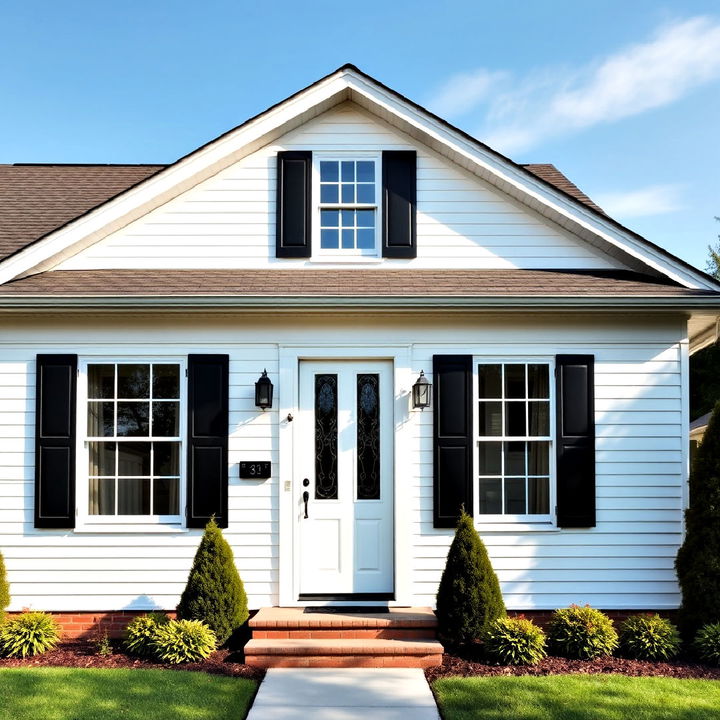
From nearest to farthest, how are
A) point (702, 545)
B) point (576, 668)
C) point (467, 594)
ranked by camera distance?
point (576, 668) < point (467, 594) < point (702, 545)

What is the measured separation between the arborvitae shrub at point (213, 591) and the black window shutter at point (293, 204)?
3.11 metres

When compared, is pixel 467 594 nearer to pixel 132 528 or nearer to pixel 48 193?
pixel 132 528

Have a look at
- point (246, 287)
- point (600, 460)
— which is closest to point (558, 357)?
point (600, 460)

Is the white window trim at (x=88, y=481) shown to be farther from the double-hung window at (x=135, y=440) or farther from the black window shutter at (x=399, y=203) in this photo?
the black window shutter at (x=399, y=203)

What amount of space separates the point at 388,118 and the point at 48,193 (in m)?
5.25

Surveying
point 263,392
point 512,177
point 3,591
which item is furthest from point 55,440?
point 512,177

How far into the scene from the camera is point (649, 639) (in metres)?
6.53

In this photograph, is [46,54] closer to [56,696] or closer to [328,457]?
[328,457]

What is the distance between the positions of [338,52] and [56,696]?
23.0 ft

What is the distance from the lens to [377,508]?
7309mm

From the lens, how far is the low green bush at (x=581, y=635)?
254 inches

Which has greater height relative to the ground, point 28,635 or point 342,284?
point 342,284

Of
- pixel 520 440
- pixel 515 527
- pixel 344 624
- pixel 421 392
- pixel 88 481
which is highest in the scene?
pixel 421 392

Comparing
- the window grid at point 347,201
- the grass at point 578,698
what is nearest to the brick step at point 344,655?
the grass at point 578,698
